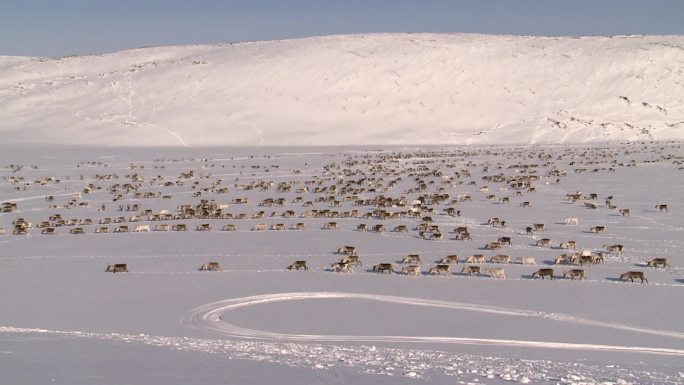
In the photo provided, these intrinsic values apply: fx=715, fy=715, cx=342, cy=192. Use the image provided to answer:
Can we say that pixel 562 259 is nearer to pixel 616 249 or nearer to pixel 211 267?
pixel 616 249

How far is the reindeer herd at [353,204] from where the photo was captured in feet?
63.4

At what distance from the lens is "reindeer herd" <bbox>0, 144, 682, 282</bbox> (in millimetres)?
19328

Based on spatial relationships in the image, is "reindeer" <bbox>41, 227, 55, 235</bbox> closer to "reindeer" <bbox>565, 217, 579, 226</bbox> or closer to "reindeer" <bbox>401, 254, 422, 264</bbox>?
"reindeer" <bbox>401, 254, 422, 264</bbox>

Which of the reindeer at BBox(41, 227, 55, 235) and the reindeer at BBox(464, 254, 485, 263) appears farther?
the reindeer at BBox(41, 227, 55, 235)

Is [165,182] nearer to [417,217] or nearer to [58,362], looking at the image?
[417,217]

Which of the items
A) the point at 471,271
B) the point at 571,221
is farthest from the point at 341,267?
the point at 571,221

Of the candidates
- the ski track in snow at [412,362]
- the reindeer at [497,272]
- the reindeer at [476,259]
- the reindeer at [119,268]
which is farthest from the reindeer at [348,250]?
the ski track in snow at [412,362]

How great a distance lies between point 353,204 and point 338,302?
15825 mm

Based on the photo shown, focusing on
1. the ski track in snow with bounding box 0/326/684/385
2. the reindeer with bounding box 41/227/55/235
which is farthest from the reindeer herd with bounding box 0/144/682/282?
the ski track in snow with bounding box 0/326/684/385

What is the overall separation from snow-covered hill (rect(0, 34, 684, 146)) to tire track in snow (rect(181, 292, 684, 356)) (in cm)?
5697

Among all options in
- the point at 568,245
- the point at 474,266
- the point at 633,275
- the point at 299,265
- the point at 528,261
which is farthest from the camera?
the point at 568,245

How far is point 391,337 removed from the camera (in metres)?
11.9

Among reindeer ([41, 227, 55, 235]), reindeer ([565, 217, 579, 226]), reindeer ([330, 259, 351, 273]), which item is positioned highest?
reindeer ([565, 217, 579, 226])

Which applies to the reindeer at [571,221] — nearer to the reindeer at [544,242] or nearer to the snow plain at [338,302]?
the snow plain at [338,302]
